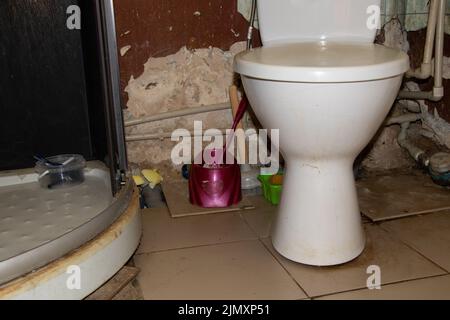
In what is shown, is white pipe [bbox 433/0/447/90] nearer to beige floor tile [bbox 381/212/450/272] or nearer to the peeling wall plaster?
the peeling wall plaster

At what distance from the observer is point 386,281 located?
1.01 metres

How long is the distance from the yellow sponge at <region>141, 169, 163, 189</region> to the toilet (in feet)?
1.60

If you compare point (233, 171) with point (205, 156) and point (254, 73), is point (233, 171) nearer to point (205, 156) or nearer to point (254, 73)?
point (205, 156)

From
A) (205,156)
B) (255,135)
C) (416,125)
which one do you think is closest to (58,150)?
(205,156)

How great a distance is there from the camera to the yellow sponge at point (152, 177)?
4.91ft

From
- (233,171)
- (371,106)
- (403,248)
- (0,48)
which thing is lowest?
(403,248)

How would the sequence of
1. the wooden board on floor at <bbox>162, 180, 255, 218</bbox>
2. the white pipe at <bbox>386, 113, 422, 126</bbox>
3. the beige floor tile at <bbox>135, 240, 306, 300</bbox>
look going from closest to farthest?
the beige floor tile at <bbox>135, 240, 306, 300</bbox>, the wooden board on floor at <bbox>162, 180, 255, 218</bbox>, the white pipe at <bbox>386, 113, 422, 126</bbox>

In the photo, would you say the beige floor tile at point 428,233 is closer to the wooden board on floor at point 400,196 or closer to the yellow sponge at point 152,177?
the wooden board on floor at point 400,196

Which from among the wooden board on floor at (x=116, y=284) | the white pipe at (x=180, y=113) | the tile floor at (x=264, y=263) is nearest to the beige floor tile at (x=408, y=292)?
the tile floor at (x=264, y=263)

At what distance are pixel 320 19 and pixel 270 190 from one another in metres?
0.51

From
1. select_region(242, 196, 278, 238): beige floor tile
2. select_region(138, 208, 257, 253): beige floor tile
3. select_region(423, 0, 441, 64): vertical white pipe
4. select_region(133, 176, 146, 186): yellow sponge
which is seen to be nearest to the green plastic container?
select_region(242, 196, 278, 238): beige floor tile

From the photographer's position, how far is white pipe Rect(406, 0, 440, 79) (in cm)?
137

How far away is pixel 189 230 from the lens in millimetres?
1282
